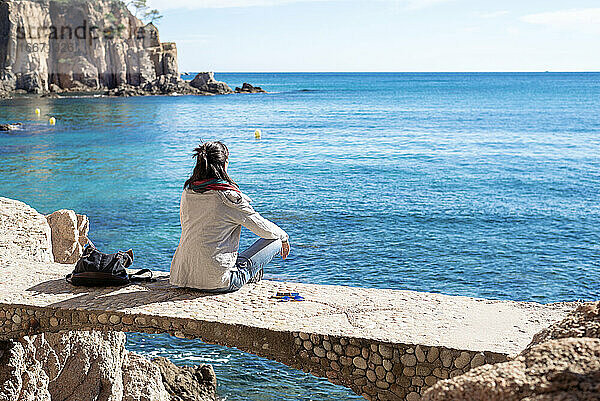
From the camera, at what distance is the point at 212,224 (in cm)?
614

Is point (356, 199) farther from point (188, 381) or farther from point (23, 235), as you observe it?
point (23, 235)

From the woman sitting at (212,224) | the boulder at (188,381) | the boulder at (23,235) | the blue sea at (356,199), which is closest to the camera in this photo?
the woman sitting at (212,224)

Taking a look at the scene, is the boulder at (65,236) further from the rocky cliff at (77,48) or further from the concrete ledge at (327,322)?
the rocky cliff at (77,48)

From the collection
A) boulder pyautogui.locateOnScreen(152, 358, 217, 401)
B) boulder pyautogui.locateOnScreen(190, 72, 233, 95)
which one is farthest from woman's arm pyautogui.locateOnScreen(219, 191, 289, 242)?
boulder pyautogui.locateOnScreen(190, 72, 233, 95)

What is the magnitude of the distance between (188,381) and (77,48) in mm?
79265

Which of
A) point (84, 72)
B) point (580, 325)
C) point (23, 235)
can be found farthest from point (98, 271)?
point (84, 72)

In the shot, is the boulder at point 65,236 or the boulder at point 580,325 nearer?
the boulder at point 580,325

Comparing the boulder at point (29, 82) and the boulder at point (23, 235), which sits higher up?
the boulder at point (29, 82)

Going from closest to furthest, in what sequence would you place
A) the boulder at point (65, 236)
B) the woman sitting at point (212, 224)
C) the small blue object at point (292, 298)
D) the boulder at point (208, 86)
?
the woman sitting at point (212, 224) < the small blue object at point (292, 298) < the boulder at point (65, 236) < the boulder at point (208, 86)

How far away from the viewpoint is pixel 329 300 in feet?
20.5

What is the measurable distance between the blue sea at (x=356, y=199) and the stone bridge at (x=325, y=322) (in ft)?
10.00

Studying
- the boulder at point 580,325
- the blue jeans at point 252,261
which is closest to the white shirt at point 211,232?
the blue jeans at point 252,261

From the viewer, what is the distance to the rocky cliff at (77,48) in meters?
72.6

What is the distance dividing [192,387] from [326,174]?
58.3 ft
